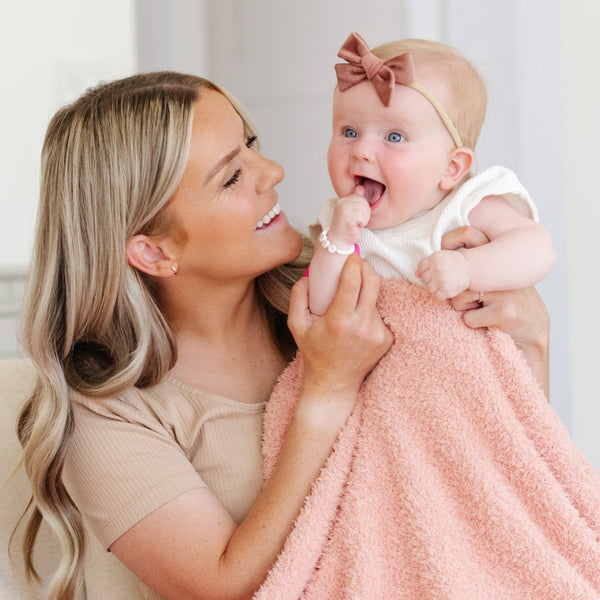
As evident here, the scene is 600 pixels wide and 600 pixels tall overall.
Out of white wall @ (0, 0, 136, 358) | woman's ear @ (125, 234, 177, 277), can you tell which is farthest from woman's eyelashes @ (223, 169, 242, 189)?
white wall @ (0, 0, 136, 358)

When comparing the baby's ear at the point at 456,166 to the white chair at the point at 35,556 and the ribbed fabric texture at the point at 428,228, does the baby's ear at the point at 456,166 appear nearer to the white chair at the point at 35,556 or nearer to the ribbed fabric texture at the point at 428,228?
the ribbed fabric texture at the point at 428,228

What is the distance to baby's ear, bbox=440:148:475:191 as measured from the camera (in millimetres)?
1372

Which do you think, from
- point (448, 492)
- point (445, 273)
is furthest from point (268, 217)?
point (448, 492)

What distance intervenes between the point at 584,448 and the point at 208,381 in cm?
142

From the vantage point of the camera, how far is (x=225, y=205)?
150 cm

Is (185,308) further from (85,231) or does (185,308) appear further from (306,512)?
→ (306,512)

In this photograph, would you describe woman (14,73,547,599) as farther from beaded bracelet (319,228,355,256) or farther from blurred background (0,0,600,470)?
blurred background (0,0,600,470)

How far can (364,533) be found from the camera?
52.9 inches

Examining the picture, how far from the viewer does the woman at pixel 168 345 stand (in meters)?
1.40

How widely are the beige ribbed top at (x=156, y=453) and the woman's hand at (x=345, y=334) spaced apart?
0.21m

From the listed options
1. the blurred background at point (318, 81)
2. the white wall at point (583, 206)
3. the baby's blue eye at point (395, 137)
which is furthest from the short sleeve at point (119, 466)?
the white wall at point (583, 206)

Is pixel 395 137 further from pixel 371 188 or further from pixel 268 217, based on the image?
pixel 268 217

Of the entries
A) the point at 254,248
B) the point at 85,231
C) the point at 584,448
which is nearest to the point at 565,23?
the point at 584,448

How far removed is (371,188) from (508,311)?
296 mm
